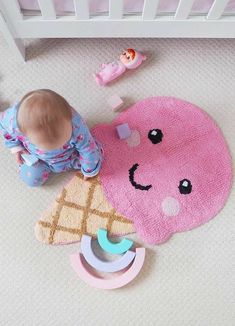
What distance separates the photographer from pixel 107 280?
3.66 ft

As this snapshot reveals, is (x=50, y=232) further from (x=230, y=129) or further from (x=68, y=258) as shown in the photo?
(x=230, y=129)

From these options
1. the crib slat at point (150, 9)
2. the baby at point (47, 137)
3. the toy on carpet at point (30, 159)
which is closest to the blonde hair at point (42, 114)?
the baby at point (47, 137)

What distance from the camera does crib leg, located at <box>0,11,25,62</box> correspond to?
3.37 ft

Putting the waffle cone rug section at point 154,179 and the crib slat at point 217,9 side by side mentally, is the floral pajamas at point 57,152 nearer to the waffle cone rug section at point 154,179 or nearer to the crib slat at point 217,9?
the waffle cone rug section at point 154,179

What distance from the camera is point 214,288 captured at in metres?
1.15

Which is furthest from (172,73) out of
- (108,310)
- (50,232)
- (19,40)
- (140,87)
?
(108,310)

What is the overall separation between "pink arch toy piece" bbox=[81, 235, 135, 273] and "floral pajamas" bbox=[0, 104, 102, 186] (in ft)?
0.69

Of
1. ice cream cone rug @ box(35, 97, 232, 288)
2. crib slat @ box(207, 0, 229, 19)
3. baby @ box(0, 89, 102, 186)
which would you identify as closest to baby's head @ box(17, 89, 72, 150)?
baby @ box(0, 89, 102, 186)

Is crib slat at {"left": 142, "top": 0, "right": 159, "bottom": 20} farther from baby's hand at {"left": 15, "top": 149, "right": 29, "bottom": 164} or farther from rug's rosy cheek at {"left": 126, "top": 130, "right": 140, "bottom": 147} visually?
baby's hand at {"left": 15, "top": 149, "right": 29, "bottom": 164}

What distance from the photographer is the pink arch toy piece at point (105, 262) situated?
111cm

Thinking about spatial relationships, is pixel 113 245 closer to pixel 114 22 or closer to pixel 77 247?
pixel 77 247

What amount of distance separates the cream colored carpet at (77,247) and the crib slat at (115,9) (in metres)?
0.22

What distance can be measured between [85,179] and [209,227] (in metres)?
0.38

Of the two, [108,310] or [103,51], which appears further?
[103,51]
